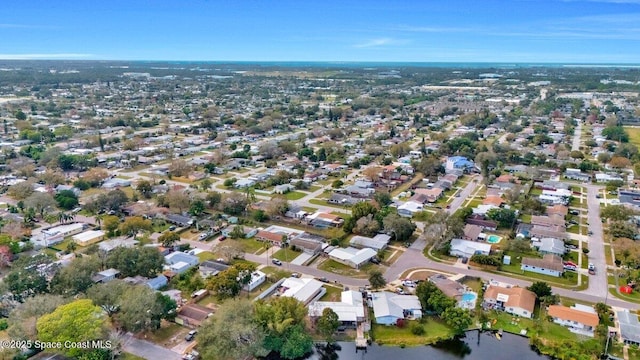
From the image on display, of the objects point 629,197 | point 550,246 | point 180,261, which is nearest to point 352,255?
→ point 180,261

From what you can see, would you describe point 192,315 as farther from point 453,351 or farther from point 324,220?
point 324,220

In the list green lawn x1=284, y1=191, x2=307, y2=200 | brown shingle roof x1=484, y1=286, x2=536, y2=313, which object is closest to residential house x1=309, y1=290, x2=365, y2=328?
brown shingle roof x1=484, y1=286, x2=536, y2=313

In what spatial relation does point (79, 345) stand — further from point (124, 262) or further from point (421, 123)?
point (421, 123)

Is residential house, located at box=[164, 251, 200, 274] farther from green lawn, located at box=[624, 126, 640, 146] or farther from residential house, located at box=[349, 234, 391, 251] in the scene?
green lawn, located at box=[624, 126, 640, 146]

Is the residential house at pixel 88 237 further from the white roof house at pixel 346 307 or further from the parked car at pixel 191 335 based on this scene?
the white roof house at pixel 346 307

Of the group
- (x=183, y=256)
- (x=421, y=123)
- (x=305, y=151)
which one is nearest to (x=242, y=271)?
(x=183, y=256)

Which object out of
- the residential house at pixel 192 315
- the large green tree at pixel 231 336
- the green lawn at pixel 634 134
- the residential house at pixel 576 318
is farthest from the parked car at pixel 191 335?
the green lawn at pixel 634 134
